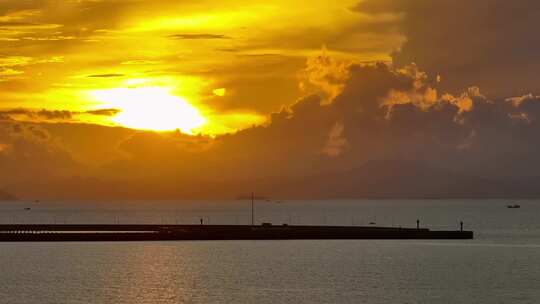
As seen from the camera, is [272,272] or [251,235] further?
[251,235]

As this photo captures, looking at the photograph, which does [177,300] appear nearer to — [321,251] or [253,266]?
[253,266]

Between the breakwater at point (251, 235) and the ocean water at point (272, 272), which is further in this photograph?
the breakwater at point (251, 235)

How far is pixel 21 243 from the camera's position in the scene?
162875 mm

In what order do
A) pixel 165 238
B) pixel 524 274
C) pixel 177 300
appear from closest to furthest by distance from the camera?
pixel 177 300 → pixel 524 274 → pixel 165 238

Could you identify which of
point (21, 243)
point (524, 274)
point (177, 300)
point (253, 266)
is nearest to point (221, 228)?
point (21, 243)

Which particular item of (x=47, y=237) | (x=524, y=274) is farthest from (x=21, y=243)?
(x=524, y=274)

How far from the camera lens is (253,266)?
116m

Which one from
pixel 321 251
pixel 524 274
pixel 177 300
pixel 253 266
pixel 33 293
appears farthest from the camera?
pixel 321 251

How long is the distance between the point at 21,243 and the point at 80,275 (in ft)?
193

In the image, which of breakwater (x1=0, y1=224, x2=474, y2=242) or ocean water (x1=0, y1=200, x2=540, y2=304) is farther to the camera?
breakwater (x1=0, y1=224, x2=474, y2=242)

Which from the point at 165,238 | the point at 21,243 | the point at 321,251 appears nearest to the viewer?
the point at 321,251

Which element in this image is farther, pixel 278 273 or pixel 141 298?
pixel 278 273

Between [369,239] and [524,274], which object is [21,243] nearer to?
[369,239]

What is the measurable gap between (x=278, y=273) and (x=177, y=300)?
78.4 ft
